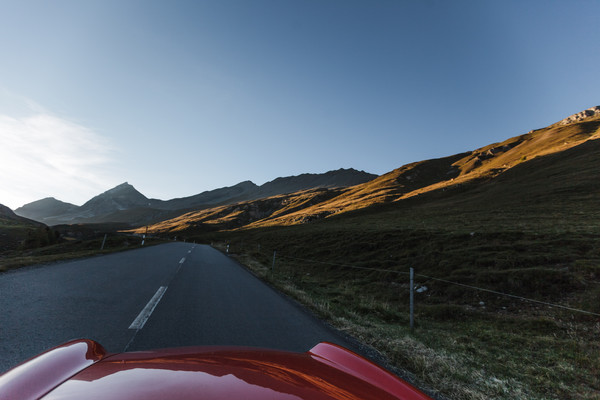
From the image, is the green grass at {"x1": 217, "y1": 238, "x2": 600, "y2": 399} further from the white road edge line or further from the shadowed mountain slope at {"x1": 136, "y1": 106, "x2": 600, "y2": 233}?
the shadowed mountain slope at {"x1": 136, "y1": 106, "x2": 600, "y2": 233}

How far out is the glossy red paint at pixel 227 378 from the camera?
131 centimetres

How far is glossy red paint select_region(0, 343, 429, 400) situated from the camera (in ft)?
4.31

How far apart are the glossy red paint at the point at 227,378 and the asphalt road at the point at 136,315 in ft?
8.96

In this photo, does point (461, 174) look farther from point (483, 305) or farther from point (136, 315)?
point (136, 315)

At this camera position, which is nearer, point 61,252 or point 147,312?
point 147,312

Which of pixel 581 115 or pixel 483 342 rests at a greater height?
pixel 581 115

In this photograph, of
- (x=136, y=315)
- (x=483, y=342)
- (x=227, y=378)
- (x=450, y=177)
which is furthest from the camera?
(x=450, y=177)

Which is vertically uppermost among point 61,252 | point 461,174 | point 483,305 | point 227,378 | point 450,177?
point 461,174

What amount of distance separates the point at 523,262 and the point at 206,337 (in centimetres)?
1538

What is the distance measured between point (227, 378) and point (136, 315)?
5268mm

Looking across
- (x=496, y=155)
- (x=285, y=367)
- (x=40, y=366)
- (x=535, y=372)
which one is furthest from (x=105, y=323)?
(x=496, y=155)

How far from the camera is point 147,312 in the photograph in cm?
578

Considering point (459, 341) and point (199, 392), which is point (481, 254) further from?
point (199, 392)

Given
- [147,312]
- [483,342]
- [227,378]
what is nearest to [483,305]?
[483,342]
